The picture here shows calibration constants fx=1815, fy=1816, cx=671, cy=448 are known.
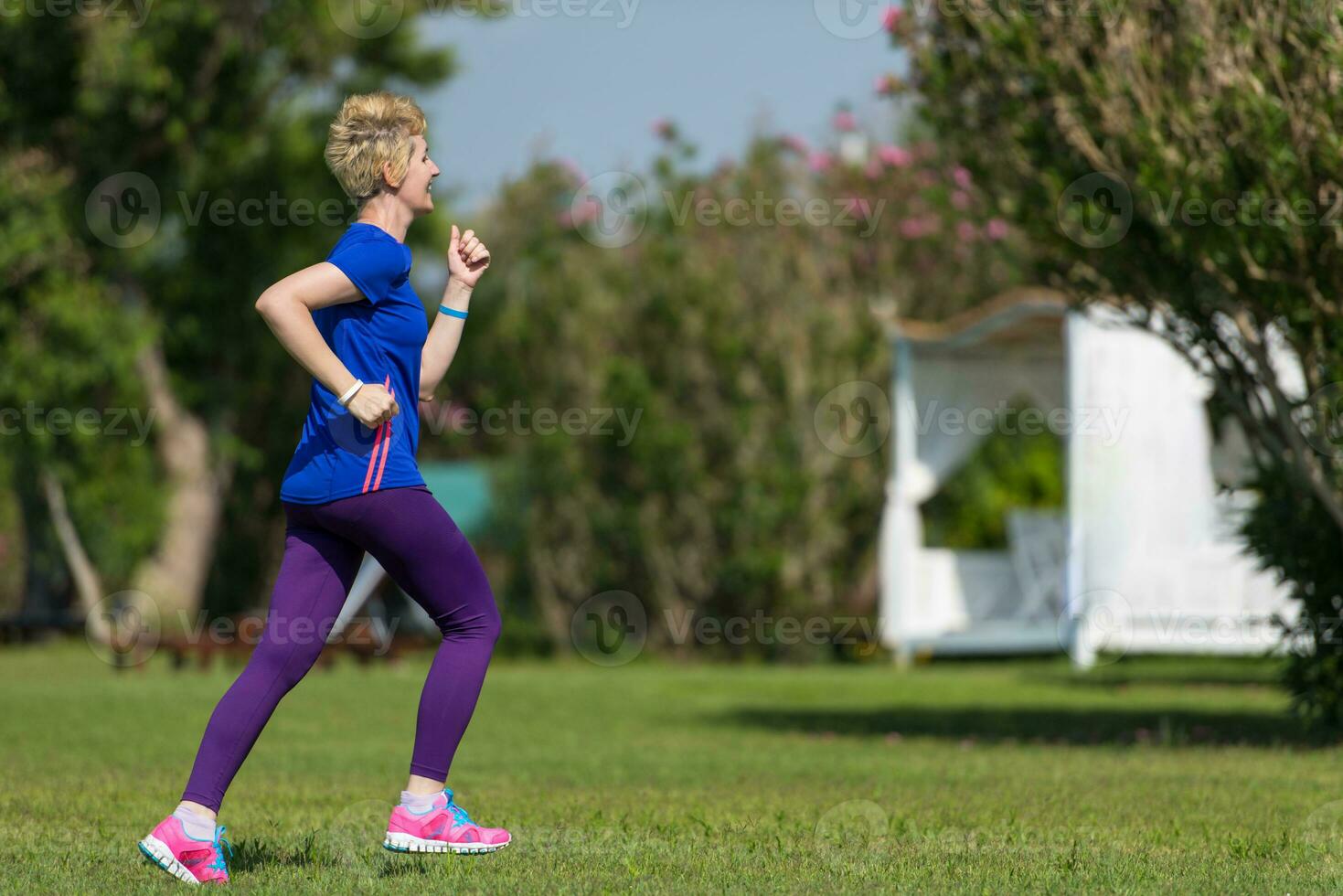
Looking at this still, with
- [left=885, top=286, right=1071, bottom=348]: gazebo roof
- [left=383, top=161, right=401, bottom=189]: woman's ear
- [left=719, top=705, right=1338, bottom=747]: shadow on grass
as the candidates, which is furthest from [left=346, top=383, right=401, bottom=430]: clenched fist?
[left=885, top=286, right=1071, bottom=348]: gazebo roof

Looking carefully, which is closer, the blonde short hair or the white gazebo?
the blonde short hair

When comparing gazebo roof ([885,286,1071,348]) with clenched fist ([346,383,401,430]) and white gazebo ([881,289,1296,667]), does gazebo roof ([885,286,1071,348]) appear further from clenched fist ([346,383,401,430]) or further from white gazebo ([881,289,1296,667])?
clenched fist ([346,383,401,430])

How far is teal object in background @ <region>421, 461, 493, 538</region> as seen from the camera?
66.8 feet

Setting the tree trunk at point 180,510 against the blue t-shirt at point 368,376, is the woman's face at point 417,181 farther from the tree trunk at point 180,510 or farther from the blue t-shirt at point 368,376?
the tree trunk at point 180,510

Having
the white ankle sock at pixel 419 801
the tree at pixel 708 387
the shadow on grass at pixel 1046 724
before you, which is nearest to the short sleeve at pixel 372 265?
the white ankle sock at pixel 419 801

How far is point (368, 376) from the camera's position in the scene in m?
4.83

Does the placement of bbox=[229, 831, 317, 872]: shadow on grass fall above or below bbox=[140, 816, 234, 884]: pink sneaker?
below

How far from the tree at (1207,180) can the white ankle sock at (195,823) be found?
218 inches

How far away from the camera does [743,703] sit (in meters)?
13.2

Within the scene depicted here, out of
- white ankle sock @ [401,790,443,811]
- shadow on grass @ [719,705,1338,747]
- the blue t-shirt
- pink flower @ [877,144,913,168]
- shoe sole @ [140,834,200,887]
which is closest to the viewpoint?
shoe sole @ [140,834,200,887]

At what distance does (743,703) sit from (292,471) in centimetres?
868

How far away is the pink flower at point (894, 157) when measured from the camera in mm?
20219

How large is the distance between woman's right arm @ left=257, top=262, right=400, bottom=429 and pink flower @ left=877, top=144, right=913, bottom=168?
16114 mm

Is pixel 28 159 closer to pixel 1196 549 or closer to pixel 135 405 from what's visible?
pixel 135 405
